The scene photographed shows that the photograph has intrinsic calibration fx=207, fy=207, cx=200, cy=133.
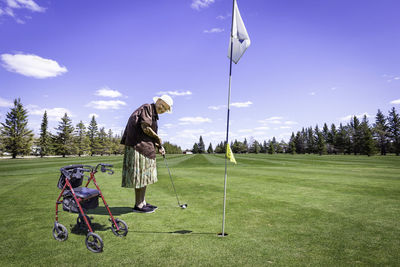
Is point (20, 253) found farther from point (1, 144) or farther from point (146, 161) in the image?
point (1, 144)

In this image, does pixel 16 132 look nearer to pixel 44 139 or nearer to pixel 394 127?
pixel 44 139

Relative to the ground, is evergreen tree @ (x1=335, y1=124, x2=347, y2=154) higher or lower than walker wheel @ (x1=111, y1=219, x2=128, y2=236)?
higher

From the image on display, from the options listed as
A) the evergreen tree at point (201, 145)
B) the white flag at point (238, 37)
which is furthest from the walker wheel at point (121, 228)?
the evergreen tree at point (201, 145)

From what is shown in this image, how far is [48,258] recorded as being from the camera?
2.84m

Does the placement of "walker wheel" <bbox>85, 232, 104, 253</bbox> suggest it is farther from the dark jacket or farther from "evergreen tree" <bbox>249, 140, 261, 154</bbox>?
"evergreen tree" <bbox>249, 140, 261, 154</bbox>

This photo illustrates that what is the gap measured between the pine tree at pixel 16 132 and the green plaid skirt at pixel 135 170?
63.0 meters

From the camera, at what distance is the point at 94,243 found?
3160mm

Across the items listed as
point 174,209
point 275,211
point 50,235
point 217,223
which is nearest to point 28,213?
point 50,235

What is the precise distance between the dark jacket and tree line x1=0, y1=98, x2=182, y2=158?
→ 63127 mm

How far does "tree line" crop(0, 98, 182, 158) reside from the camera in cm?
5116

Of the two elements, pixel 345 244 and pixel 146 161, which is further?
pixel 146 161

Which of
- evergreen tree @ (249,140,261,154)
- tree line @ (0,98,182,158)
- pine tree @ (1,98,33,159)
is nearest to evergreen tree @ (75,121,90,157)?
tree line @ (0,98,182,158)

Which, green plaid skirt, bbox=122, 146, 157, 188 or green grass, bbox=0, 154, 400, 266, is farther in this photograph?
green plaid skirt, bbox=122, 146, 157, 188

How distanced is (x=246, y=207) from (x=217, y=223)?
1454 millimetres
